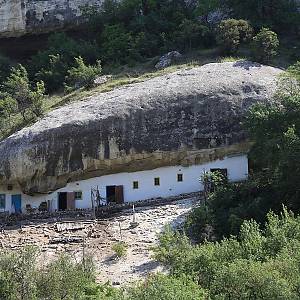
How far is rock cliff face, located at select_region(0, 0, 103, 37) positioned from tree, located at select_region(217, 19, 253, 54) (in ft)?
35.4

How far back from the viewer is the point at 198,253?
21.8 metres

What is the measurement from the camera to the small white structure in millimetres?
34750

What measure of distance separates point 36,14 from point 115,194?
17.9 metres

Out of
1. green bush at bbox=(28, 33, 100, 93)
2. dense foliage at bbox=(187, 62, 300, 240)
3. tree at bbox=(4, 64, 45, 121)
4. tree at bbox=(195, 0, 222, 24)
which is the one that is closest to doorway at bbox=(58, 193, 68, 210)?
tree at bbox=(4, 64, 45, 121)

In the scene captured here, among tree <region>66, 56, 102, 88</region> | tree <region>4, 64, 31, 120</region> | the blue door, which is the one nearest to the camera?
the blue door

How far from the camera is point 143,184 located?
115 ft

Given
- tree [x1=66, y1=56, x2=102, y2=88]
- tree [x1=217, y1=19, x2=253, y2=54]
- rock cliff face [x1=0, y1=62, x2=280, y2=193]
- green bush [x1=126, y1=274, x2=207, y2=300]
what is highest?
tree [x1=217, y1=19, x2=253, y2=54]

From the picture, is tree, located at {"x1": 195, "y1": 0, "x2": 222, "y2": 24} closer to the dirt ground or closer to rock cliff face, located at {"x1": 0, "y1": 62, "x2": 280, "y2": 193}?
rock cliff face, located at {"x1": 0, "y1": 62, "x2": 280, "y2": 193}

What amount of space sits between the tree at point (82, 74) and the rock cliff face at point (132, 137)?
17.4 ft

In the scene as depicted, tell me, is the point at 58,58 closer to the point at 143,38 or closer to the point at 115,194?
the point at 143,38

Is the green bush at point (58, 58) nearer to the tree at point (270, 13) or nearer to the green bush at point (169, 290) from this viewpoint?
the tree at point (270, 13)

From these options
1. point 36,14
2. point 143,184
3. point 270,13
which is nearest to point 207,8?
point 270,13

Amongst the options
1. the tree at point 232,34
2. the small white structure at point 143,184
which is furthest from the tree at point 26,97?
the tree at point 232,34

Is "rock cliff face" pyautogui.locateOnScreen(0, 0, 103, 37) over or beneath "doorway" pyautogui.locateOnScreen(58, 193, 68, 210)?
over
